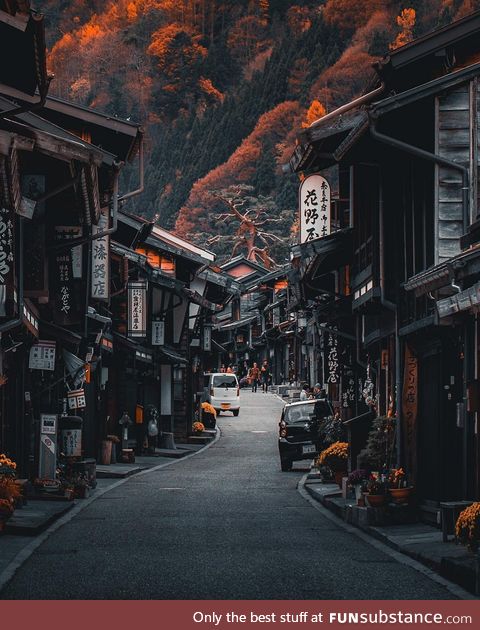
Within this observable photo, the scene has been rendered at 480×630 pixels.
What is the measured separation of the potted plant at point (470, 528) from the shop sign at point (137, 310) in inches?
1027

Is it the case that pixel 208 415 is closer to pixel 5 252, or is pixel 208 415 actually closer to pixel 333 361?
pixel 333 361

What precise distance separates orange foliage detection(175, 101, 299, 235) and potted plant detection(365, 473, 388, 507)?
115755mm

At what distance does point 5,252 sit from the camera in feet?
63.1

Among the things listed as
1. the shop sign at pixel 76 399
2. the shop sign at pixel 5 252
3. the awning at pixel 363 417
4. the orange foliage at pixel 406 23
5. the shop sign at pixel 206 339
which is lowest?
the awning at pixel 363 417

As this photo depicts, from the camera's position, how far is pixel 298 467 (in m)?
36.9

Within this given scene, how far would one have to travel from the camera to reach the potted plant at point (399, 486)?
2025cm

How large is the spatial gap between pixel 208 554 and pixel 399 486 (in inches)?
210

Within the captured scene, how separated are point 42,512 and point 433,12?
145m

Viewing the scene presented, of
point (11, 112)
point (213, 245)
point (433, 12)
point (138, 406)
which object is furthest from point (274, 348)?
point (11, 112)

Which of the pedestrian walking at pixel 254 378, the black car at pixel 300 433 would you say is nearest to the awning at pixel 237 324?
the pedestrian walking at pixel 254 378

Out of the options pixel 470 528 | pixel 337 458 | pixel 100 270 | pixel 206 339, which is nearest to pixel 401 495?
pixel 470 528

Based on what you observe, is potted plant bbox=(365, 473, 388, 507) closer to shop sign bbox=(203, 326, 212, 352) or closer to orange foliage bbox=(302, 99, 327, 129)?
shop sign bbox=(203, 326, 212, 352)

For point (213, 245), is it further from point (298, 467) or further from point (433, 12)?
point (298, 467)

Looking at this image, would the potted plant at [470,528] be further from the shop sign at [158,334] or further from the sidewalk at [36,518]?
the shop sign at [158,334]
